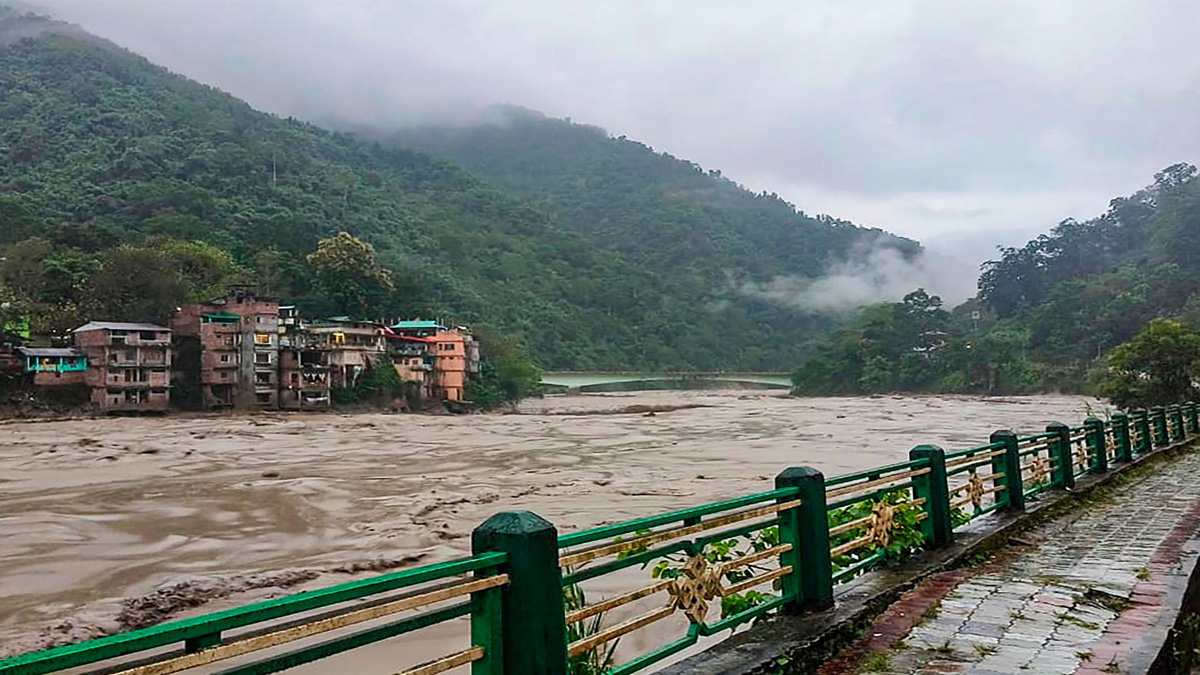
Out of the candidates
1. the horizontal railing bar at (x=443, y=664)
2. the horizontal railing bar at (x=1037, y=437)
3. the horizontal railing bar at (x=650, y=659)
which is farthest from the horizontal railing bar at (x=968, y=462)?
the horizontal railing bar at (x=443, y=664)

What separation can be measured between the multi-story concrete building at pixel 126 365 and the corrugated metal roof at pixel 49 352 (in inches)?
18.6

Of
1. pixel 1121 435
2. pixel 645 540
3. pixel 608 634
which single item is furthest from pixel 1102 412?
pixel 608 634

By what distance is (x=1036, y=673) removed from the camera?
154 inches

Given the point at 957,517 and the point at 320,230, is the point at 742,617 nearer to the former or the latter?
the point at 957,517

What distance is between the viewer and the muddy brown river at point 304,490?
10.4 metres

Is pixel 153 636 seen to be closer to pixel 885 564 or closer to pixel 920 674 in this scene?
pixel 920 674

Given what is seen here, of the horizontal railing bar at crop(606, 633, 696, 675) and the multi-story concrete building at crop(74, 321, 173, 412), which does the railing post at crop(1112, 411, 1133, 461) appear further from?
the multi-story concrete building at crop(74, 321, 173, 412)

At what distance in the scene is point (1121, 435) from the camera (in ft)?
43.8

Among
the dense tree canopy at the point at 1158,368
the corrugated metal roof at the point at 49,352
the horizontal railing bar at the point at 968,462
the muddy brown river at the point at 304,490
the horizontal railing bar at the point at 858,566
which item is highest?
the corrugated metal roof at the point at 49,352

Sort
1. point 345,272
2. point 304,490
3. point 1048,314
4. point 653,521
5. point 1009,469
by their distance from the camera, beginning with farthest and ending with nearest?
point 1048,314 → point 345,272 → point 304,490 → point 1009,469 → point 653,521

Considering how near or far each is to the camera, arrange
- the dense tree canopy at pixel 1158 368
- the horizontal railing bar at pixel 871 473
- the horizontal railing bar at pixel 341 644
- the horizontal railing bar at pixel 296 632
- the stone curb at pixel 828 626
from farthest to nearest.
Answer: the dense tree canopy at pixel 1158 368 → the horizontal railing bar at pixel 871 473 → the stone curb at pixel 828 626 → the horizontal railing bar at pixel 341 644 → the horizontal railing bar at pixel 296 632

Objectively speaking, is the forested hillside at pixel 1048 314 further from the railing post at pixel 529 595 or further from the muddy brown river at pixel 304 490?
the railing post at pixel 529 595

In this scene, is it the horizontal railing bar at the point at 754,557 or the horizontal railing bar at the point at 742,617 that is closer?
the horizontal railing bar at the point at 742,617

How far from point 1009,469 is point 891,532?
3.04 meters
